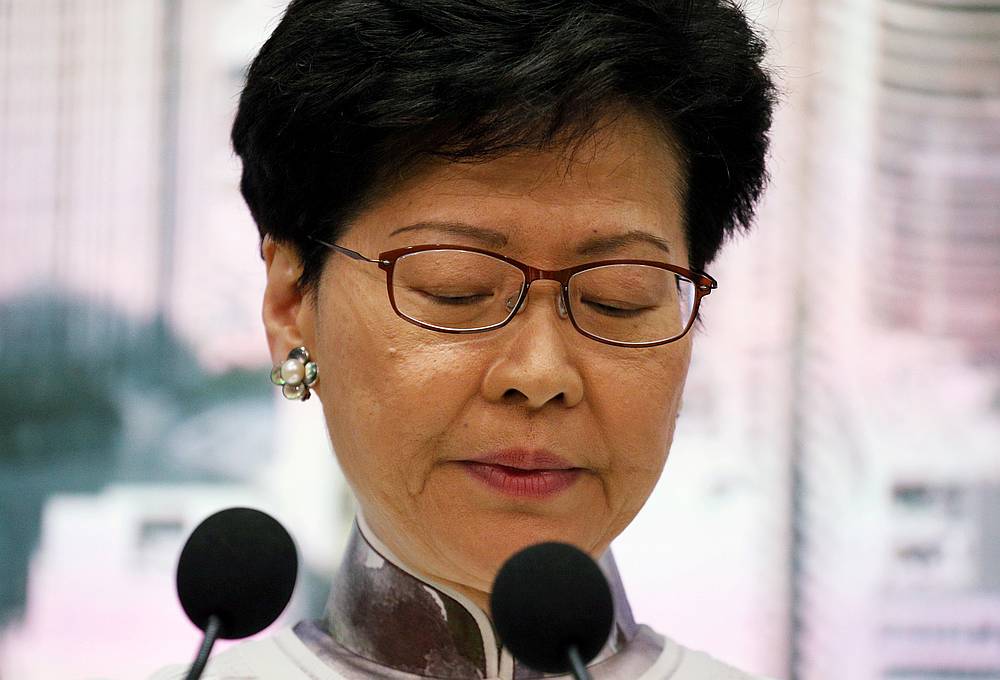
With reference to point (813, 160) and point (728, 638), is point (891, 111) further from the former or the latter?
point (728, 638)

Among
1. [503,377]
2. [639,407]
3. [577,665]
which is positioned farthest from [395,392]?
[577,665]

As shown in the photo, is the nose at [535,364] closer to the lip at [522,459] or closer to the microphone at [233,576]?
the lip at [522,459]

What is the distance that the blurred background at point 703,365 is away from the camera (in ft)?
6.52

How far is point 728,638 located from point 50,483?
3.67 ft

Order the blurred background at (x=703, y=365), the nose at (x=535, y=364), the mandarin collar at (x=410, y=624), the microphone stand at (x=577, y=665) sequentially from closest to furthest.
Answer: the microphone stand at (x=577, y=665) < the nose at (x=535, y=364) < the mandarin collar at (x=410, y=624) < the blurred background at (x=703, y=365)

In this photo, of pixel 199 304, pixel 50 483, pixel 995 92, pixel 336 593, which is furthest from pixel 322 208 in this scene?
pixel 995 92

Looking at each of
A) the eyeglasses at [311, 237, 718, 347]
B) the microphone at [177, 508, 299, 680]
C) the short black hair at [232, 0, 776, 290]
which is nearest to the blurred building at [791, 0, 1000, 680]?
the short black hair at [232, 0, 776, 290]

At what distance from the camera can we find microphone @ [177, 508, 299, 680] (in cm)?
83

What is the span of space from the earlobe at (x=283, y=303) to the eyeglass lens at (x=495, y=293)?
170mm

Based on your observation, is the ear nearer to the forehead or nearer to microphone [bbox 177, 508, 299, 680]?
the forehead

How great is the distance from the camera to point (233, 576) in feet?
2.72

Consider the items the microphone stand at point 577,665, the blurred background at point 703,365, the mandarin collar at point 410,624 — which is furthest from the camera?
the blurred background at point 703,365

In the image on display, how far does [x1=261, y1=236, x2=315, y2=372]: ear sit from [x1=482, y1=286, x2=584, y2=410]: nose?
229 millimetres

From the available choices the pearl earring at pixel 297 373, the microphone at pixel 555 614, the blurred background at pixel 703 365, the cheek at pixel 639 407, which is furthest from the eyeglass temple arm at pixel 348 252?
the blurred background at pixel 703 365
